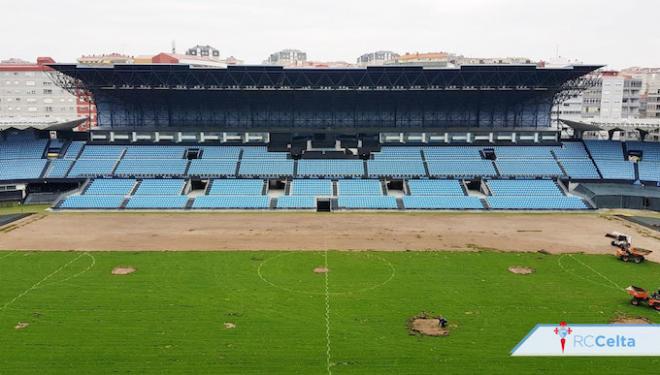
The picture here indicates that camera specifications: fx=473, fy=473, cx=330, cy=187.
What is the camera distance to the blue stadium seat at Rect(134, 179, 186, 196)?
61469mm

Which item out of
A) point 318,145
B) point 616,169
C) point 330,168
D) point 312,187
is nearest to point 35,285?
point 312,187

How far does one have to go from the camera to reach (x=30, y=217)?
2090 inches

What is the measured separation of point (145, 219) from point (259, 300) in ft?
97.2

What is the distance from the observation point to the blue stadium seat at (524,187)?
6197 centimetres

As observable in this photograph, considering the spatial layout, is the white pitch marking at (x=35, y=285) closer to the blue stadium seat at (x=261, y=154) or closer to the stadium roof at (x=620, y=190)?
Answer: the blue stadium seat at (x=261, y=154)

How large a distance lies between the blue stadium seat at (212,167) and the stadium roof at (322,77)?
10416 mm

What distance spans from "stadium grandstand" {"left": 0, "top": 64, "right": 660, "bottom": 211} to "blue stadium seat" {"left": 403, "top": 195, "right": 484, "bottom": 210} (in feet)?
0.82

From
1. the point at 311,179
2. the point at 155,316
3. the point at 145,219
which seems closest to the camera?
the point at 155,316

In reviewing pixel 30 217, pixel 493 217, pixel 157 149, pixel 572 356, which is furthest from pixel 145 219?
pixel 572 356

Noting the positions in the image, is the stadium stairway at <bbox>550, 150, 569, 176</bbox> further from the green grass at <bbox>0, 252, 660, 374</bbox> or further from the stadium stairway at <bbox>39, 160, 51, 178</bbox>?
the stadium stairway at <bbox>39, 160, 51, 178</bbox>

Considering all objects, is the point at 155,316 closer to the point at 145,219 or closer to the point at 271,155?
the point at 145,219

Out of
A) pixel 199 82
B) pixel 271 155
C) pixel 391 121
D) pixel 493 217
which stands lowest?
pixel 493 217

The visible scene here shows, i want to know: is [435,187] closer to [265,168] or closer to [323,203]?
[323,203]

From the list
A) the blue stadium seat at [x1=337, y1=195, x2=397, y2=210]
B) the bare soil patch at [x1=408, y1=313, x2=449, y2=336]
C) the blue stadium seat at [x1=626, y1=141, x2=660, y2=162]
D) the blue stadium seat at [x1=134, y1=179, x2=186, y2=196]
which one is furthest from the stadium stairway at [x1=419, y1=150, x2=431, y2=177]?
the bare soil patch at [x1=408, y1=313, x2=449, y2=336]
